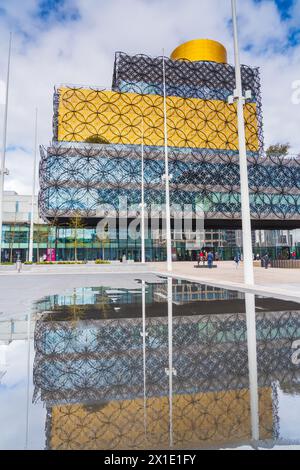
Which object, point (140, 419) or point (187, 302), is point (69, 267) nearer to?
point (187, 302)

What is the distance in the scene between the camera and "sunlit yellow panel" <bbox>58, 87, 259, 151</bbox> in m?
68.5

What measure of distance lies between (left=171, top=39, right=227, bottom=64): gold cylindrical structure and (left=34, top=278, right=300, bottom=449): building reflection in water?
9516 centimetres

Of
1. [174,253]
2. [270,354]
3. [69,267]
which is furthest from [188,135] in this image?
[270,354]

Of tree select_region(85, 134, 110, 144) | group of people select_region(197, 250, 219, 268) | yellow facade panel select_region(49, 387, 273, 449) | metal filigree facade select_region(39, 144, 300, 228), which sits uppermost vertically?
tree select_region(85, 134, 110, 144)

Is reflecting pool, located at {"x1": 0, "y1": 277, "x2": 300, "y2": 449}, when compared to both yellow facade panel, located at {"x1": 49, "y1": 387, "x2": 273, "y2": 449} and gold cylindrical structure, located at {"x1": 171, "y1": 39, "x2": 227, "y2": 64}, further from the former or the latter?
gold cylindrical structure, located at {"x1": 171, "y1": 39, "x2": 227, "y2": 64}

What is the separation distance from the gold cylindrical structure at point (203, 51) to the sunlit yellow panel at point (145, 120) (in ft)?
62.1

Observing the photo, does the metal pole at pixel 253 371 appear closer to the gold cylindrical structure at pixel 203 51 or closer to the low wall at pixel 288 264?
the low wall at pixel 288 264

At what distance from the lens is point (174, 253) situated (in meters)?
63.9

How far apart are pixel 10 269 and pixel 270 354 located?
34.1m

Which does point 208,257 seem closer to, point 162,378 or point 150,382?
point 162,378

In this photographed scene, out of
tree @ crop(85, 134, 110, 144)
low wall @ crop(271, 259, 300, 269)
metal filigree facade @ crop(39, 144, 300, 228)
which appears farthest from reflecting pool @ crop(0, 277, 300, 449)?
tree @ crop(85, 134, 110, 144)

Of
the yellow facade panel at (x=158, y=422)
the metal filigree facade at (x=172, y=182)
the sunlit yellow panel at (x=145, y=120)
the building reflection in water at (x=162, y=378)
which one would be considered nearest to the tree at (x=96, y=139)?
the sunlit yellow panel at (x=145, y=120)

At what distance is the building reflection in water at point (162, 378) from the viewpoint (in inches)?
111

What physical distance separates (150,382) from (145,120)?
73.7 meters
